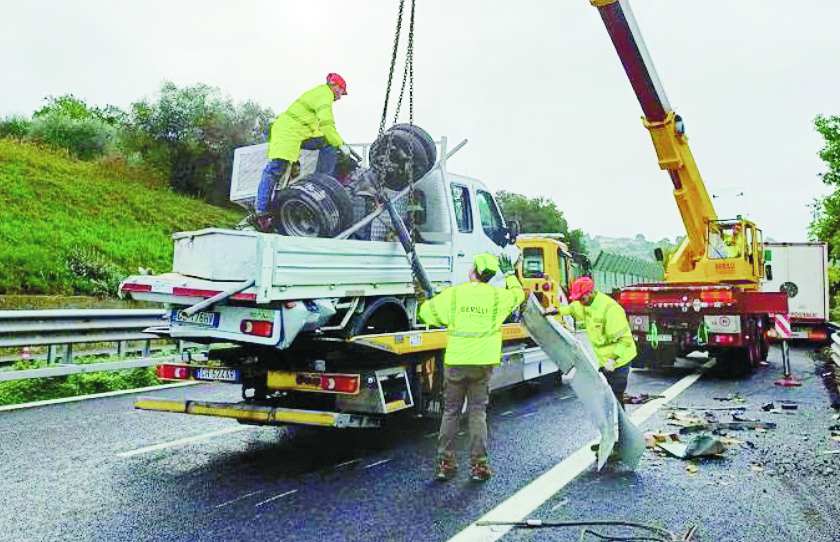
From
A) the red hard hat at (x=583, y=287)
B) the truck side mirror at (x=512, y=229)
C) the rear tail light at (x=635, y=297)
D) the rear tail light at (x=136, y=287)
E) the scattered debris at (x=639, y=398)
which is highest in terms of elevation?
the truck side mirror at (x=512, y=229)

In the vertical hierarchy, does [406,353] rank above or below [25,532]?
above

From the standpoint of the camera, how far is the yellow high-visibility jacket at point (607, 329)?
22.3 feet

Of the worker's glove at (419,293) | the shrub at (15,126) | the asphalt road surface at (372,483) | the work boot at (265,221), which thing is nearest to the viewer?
the asphalt road surface at (372,483)

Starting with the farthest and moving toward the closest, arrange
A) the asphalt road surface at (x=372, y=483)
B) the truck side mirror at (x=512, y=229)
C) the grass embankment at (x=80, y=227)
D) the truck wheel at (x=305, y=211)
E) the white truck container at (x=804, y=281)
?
the white truck container at (x=804, y=281) < the grass embankment at (x=80, y=227) < the truck side mirror at (x=512, y=229) < the truck wheel at (x=305, y=211) < the asphalt road surface at (x=372, y=483)

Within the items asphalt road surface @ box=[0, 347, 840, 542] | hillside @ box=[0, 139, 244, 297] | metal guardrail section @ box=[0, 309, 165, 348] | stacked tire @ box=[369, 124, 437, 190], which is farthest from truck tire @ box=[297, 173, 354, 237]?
hillside @ box=[0, 139, 244, 297]

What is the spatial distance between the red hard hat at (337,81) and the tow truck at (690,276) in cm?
577

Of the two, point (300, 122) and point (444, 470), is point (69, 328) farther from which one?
point (444, 470)

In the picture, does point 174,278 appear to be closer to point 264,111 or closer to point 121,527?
point 121,527

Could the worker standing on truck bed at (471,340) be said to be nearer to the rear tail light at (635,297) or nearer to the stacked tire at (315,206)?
the stacked tire at (315,206)

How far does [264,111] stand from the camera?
26.2 m

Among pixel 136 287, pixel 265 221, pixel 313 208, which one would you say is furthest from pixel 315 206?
pixel 136 287

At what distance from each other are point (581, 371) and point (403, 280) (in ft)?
6.14

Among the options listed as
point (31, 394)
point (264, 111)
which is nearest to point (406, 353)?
point (31, 394)

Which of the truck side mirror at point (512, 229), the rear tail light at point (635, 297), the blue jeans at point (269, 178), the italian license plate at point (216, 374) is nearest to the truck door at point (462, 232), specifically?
the truck side mirror at point (512, 229)
